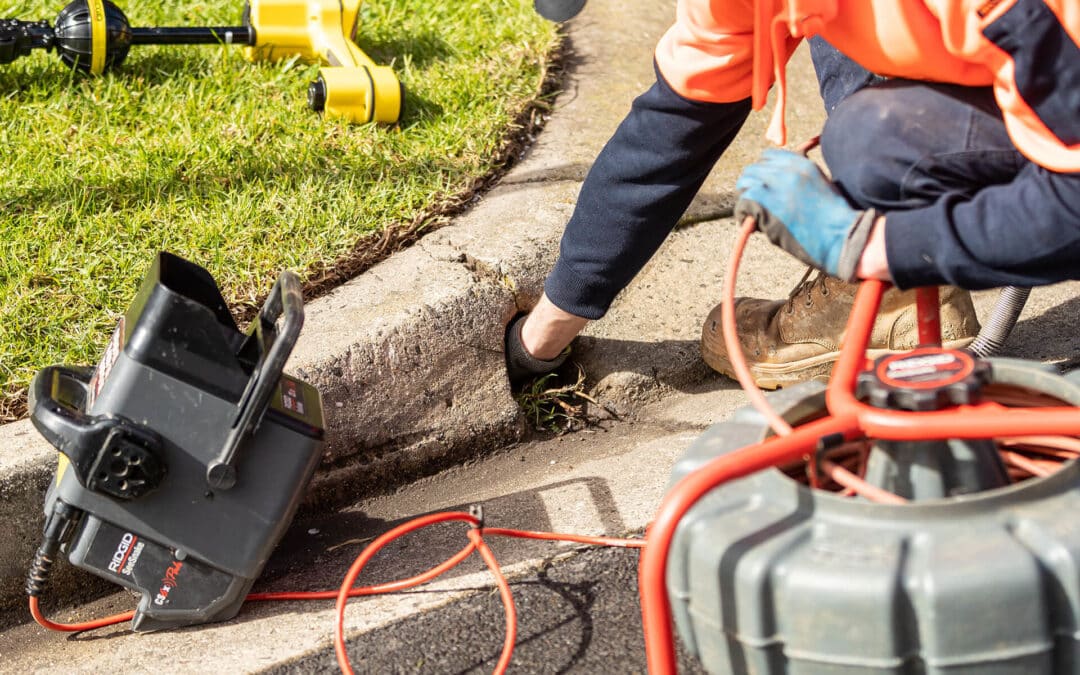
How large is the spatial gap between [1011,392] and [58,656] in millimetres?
1381

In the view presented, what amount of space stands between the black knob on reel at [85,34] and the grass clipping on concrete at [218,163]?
2.4 inches

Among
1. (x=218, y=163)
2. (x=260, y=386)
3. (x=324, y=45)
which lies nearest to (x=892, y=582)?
(x=260, y=386)

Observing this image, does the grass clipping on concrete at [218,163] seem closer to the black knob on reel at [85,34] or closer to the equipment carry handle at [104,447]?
the black knob on reel at [85,34]

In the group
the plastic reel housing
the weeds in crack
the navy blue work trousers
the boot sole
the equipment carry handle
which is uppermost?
the navy blue work trousers

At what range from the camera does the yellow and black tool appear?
2.68m

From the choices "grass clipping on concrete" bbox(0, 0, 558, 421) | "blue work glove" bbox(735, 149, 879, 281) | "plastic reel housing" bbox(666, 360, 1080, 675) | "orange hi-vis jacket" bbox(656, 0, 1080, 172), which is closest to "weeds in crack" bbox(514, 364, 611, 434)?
"grass clipping on concrete" bbox(0, 0, 558, 421)

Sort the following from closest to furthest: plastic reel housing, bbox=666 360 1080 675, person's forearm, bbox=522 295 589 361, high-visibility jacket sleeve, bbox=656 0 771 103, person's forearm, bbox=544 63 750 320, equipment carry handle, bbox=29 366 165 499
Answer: plastic reel housing, bbox=666 360 1080 675 → equipment carry handle, bbox=29 366 165 499 → high-visibility jacket sleeve, bbox=656 0 771 103 → person's forearm, bbox=544 63 750 320 → person's forearm, bbox=522 295 589 361

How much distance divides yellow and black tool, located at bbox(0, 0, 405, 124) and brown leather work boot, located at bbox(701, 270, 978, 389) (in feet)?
3.09

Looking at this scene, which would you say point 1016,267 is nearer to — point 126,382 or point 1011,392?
point 1011,392

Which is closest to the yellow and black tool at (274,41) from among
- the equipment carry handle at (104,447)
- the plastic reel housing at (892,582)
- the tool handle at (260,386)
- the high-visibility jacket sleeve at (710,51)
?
the high-visibility jacket sleeve at (710,51)

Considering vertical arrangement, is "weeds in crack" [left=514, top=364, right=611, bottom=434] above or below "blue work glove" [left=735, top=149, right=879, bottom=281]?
below

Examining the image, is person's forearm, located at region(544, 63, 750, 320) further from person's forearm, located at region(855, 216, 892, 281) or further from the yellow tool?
the yellow tool

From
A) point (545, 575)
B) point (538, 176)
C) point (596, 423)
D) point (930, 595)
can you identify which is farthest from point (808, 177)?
point (538, 176)

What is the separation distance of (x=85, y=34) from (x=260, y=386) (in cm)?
143
